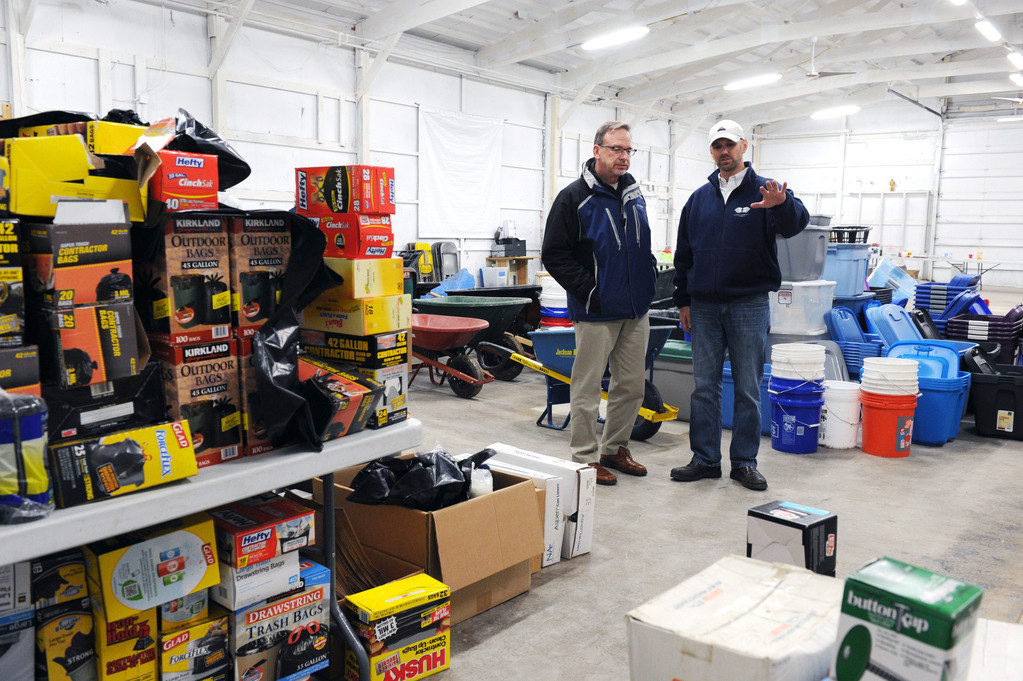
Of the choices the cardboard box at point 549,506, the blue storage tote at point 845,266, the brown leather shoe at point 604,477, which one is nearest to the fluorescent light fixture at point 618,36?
the blue storage tote at point 845,266

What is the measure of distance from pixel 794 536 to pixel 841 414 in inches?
105

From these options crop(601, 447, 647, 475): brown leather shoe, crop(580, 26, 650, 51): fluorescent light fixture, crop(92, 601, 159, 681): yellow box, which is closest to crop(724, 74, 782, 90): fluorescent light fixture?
crop(580, 26, 650, 51): fluorescent light fixture

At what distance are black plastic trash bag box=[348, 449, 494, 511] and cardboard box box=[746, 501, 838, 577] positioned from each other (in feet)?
2.94

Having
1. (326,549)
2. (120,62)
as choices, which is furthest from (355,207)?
(120,62)

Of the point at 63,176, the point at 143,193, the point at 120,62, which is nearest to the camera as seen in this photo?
the point at 63,176

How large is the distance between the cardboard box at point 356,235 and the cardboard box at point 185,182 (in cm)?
30

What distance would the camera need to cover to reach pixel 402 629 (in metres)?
1.97

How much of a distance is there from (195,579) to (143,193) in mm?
854

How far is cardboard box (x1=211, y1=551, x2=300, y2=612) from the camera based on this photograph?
1.72 metres

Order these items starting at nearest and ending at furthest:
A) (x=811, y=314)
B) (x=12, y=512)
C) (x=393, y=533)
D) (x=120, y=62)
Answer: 1. (x=12, y=512)
2. (x=393, y=533)
3. (x=811, y=314)
4. (x=120, y=62)

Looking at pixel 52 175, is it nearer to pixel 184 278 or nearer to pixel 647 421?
pixel 184 278

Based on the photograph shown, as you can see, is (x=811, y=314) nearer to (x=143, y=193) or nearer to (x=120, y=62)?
(x=143, y=193)

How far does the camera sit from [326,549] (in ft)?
6.46

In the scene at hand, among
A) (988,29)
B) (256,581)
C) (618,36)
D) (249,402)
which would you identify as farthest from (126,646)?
(988,29)
